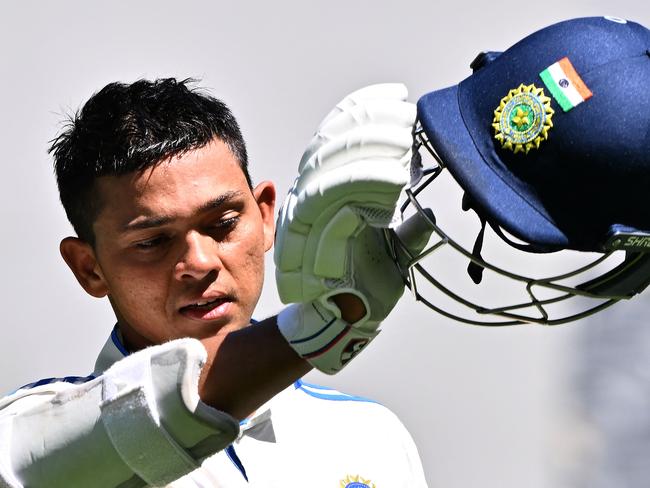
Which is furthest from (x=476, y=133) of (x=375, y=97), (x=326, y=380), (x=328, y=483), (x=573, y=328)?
(x=573, y=328)

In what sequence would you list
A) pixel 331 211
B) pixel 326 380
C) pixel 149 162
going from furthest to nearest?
pixel 326 380
pixel 149 162
pixel 331 211

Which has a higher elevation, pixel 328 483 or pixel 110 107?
pixel 110 107

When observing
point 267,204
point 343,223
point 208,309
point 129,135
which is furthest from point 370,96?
point 267,204

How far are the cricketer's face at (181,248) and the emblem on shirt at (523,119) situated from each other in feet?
2.30

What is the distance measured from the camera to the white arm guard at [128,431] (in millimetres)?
2088

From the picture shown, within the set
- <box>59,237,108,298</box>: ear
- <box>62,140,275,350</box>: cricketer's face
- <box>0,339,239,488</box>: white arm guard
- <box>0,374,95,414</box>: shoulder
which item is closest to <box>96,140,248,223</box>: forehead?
<box>62,140,275,350</box>: cricketer's face

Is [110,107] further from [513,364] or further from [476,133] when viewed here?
[513,364]

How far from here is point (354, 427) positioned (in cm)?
291

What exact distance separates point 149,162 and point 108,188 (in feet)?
0.32

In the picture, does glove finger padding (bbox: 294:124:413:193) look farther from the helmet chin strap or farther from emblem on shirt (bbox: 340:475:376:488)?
emblem on shirt (bbox: 340:475:376:488)

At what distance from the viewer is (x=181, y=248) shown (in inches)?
103

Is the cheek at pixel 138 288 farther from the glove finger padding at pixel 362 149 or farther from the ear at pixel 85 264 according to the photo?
the glove finger padding at pixel 362 149

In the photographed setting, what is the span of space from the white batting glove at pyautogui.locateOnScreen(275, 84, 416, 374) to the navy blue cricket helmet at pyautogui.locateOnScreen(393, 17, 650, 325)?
0.22ft

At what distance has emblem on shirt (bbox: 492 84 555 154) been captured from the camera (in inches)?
80.7
